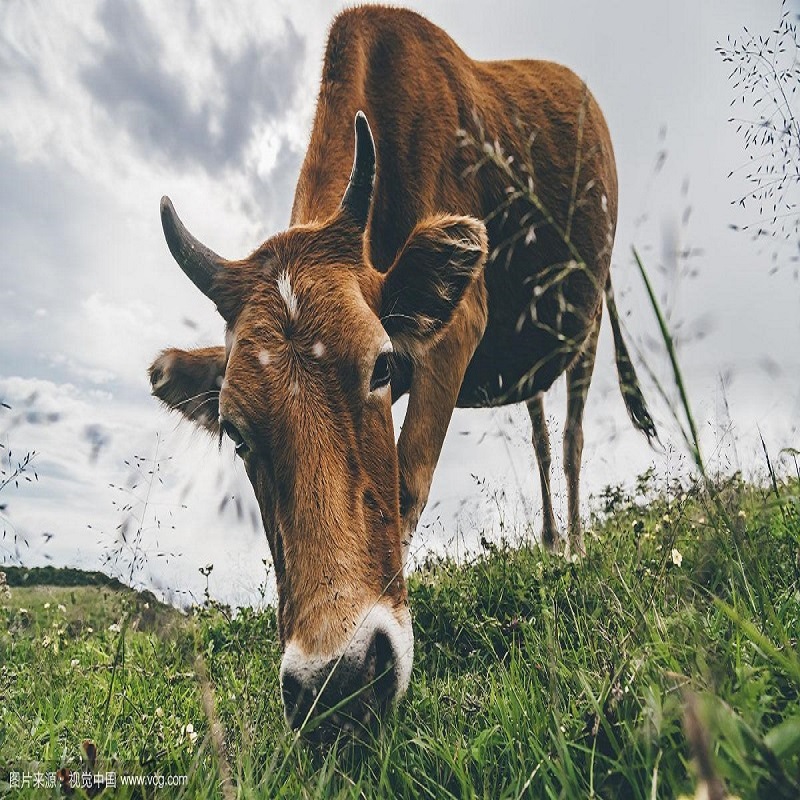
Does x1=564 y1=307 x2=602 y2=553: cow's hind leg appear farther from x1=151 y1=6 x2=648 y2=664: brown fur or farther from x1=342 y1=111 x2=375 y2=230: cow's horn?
x1=342 y1=111 x2=375 y2=230: cow's horn

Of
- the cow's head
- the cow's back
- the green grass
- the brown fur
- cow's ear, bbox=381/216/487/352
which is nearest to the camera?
the green grass

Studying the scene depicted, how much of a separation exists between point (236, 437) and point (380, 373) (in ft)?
1.96

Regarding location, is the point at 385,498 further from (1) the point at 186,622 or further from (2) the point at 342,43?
(2) the point at 342,43

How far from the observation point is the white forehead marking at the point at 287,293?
293 cm

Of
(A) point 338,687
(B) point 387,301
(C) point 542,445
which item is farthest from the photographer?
(C) point 542,445

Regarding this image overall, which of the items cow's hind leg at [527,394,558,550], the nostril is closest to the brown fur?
the nostril

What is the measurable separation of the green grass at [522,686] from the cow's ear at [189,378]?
1.00m

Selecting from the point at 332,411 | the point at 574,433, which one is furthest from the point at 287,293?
the point at 574,433

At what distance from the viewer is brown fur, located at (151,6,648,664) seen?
101 inches

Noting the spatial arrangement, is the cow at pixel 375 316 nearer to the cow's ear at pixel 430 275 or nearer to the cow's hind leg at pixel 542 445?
the cow's ear at pixel 430 275

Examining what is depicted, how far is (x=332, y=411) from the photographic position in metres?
2.67

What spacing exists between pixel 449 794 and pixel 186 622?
2.15m

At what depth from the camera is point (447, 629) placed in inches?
Answer: 135

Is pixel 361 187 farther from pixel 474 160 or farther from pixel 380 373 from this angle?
pixel 474 160
